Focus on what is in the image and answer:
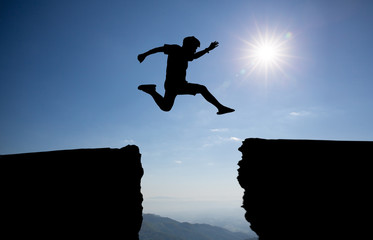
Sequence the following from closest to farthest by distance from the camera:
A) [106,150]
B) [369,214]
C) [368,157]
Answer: [369,214], [368,157], [106,150]

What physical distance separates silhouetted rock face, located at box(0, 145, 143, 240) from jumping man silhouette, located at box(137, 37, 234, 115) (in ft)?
6.67

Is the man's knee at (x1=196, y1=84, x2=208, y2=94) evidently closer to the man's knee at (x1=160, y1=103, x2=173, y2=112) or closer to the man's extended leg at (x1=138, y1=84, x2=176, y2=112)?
the man's extended leg at (x1=138, y1=84, x2=176, y2=112)

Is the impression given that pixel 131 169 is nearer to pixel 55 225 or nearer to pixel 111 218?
pixel 111 218

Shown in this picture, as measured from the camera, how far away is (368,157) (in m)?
2.93

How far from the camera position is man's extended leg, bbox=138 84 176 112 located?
4824 millimetres

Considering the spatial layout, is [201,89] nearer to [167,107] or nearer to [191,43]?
[167,107]

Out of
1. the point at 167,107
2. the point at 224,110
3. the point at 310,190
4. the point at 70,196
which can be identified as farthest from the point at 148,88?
the point at 310,190

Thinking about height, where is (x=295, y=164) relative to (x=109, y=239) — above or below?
above

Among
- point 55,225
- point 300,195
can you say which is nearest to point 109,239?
point 55,225

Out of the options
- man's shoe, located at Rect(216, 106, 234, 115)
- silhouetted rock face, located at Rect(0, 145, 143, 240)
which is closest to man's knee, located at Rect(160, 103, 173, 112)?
man's shoe, located at Rect(216, 106, 234, 115)

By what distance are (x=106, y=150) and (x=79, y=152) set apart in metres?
0.42

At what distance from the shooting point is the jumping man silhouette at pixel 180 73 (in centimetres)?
467

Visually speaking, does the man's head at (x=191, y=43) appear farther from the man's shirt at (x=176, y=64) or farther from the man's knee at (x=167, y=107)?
the man's knee at (x=167, y=107)

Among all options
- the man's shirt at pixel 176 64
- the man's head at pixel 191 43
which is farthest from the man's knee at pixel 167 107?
the man's head at pixel 191 43
